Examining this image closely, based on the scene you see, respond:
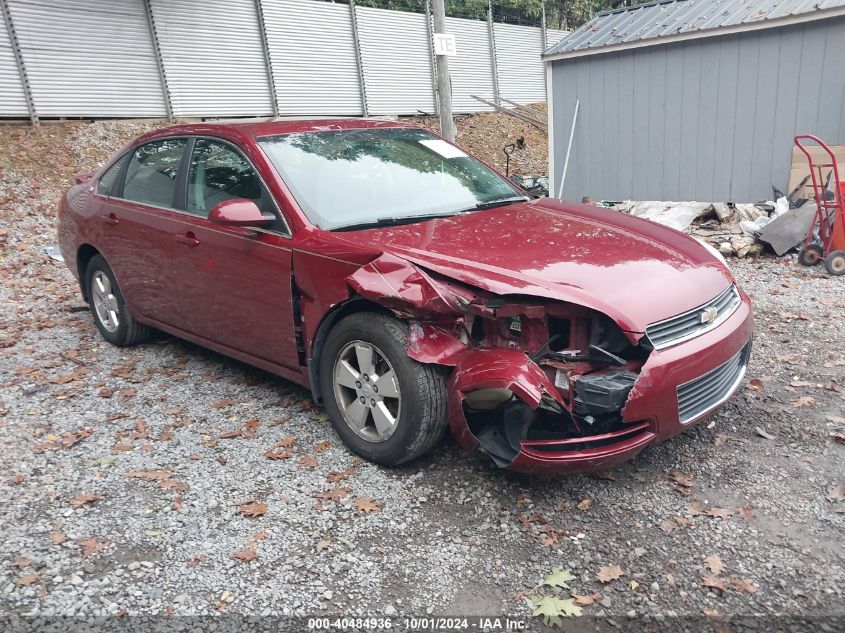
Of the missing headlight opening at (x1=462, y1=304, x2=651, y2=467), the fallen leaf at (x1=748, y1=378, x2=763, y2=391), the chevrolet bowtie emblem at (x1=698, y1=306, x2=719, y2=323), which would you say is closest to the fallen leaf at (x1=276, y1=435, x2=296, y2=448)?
the missing headlight opening at (x1=462, y1=304, x2=651, y2=467)

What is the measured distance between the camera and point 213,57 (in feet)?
43.0

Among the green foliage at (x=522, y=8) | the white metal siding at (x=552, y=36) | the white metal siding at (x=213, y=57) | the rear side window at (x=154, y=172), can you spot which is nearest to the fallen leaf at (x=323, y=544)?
the rear side window at (x=154, y=172)

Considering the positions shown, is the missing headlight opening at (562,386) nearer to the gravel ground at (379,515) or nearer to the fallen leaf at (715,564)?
the gravel ground at (379,515)

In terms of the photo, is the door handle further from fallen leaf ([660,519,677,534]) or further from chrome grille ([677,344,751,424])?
fallen leaf ([660,519,677,534])

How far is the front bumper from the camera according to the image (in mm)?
2785

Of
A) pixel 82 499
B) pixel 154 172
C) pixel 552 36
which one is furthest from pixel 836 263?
pixel 552 36

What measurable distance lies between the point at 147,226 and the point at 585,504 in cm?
344

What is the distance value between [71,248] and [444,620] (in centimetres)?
479

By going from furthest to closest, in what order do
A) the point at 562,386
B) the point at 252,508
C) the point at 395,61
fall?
the point at 395,61 < the point at 252,508 < the point at 562,386

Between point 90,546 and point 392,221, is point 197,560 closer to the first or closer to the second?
point 90,546

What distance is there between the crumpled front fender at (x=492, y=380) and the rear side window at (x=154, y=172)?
8.43 feet

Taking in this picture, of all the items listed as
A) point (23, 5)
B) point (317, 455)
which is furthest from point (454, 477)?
point (23, 5)

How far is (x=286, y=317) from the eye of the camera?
12.0 feet

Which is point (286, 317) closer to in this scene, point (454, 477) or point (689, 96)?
point (454, 477)
